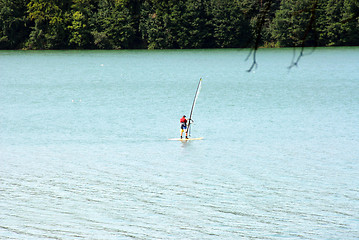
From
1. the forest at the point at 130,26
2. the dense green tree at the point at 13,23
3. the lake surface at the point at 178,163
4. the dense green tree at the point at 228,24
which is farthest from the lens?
the dense green tree at the point at 13,23

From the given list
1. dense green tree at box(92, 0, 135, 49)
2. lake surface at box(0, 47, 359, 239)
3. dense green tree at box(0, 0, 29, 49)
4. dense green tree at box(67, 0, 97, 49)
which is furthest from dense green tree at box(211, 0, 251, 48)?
lake surface at box(0, 47, 359, 239)

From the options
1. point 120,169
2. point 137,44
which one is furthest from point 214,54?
point 120,169

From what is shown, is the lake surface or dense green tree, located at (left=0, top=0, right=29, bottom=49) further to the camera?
dense green tree, located at (left=0, top=0, right=29, bottom=49)

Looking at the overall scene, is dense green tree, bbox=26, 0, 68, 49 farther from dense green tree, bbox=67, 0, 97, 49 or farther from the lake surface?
the lake surface

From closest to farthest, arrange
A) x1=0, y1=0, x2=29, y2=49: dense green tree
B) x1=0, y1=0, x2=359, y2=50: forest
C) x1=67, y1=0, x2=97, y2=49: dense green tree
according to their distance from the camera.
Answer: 1. x1=0, y1=0, x2=359, y2=50: forest
2. x1=0, y1=0, x2=29, y2=49: dense green tree
3. x1=67, y1=0, x2=97, y2=49: dense green tree

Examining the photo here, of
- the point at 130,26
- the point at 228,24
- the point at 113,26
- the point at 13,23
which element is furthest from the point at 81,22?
the point at 228,24

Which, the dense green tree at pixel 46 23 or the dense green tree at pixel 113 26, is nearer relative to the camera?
the dense green tree at pixel 46 23

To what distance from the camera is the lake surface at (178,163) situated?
665 inches

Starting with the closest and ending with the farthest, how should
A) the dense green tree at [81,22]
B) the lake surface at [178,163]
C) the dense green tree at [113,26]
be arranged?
the lake surface at [178,163]
the dense green tree at [113,26]
the dense green tree at [81,22]

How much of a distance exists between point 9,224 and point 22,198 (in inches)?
112

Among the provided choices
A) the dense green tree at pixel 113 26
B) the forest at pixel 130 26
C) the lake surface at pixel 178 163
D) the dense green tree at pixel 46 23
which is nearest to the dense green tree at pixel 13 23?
the forest at pixel 130 26

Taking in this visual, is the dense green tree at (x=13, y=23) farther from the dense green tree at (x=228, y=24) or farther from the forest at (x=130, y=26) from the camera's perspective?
the dense green tree at (x=228, y=24)

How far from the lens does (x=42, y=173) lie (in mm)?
23500

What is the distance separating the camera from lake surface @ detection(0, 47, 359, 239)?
1689cm
